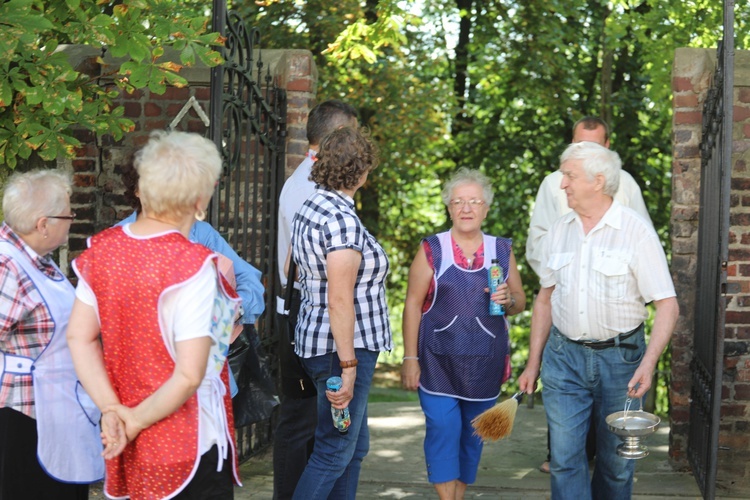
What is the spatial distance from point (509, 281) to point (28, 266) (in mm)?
2289

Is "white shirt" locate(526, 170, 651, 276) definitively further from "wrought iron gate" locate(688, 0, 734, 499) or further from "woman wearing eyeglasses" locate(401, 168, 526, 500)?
"woman wearing eyeglasses" locate(401, 168, 526, 500)

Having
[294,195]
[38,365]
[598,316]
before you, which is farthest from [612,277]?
[38,365]

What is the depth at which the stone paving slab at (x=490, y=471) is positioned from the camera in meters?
5.51

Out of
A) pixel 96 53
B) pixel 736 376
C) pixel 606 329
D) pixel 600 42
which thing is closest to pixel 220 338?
pixel 606 329

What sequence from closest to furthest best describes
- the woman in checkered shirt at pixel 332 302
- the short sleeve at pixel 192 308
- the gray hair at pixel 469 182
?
the short sleeve at pixel 192 308, the woman in checkered shirt at pixel 332 302, the gray hair at pixel 469 182

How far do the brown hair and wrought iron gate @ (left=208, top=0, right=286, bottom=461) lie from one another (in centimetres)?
92

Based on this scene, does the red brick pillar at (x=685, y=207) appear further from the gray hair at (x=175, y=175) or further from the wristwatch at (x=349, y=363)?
A: the gray hair at (x=175, y=175)

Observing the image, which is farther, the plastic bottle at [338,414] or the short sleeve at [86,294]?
the plastic bottle at [338,414]

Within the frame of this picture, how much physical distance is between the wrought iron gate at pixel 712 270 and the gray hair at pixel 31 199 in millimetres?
2757

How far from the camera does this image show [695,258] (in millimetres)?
5879

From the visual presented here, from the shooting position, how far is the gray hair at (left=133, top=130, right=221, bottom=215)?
295 cm

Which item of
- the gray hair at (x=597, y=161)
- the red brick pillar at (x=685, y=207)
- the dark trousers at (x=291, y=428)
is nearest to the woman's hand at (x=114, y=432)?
the dark trousers at (x=291, y=428)

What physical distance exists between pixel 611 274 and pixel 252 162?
2.54 metres

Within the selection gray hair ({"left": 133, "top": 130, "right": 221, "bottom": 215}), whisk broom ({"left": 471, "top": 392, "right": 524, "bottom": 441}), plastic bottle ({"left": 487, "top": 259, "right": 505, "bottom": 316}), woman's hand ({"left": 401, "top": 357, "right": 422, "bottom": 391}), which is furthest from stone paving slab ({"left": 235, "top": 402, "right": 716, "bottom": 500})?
gray hair ({"left": 133, "top": 130, "right": 221, "bottom": 215})
